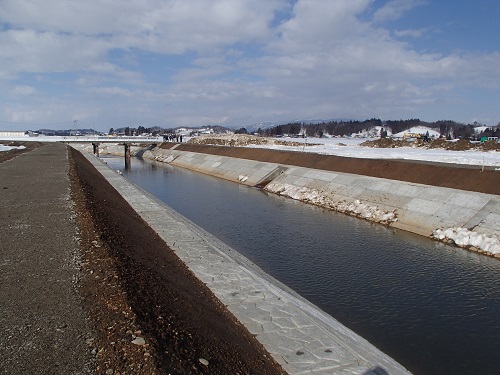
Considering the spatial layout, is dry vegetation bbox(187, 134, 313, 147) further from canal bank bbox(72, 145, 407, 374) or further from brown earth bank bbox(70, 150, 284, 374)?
brown earth bank bbox(70, 150, 284, 374)

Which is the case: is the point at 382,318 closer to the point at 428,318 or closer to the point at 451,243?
the point at 428,318

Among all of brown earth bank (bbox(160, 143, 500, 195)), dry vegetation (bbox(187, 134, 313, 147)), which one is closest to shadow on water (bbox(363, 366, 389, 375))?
brown earth bank (bbox(160, 143, 500, 195))

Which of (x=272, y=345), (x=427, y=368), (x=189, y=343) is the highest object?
(x=189, y=343)

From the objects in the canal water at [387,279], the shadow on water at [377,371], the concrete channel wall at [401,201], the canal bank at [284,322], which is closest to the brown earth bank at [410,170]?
the concrete channel wall at [401,201]

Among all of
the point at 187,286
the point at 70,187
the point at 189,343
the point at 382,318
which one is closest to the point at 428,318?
the point at 382,318

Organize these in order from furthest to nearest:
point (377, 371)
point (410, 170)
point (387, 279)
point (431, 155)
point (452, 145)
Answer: point (452, 145)
point (431, 155)
point (410, 170)
point (387, 279)
point (377, 371)

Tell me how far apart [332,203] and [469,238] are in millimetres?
10574

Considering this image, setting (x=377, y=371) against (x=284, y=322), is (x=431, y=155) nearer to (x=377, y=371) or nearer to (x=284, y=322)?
(x=284, y=322)

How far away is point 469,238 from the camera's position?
58.7 ft

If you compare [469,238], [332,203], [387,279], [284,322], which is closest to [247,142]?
[332,203]

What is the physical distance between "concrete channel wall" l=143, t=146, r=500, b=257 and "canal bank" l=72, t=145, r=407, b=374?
1102 cm

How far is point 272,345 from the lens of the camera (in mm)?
7898

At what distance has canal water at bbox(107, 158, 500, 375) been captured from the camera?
947 centimetres

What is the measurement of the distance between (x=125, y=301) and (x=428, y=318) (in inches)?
318
